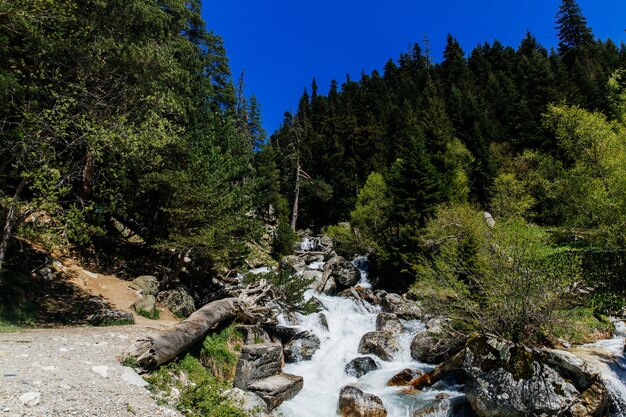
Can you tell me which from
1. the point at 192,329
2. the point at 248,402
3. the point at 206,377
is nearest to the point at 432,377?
the point at 248,402

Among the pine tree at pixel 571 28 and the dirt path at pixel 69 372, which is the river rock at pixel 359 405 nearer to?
the dirt path at pixel 69 372

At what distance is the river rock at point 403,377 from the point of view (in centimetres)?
1330

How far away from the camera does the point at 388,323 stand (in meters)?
18.1

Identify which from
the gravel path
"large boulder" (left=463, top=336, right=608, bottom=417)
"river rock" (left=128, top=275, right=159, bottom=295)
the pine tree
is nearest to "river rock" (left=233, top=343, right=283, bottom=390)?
the gravel path

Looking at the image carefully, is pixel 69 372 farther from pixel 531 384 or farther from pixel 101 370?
pixel 531 384

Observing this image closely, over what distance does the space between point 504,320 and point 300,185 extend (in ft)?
127

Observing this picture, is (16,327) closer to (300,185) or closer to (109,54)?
(109,54)

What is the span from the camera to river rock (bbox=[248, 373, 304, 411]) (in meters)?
11.2

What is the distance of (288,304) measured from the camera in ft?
54.3

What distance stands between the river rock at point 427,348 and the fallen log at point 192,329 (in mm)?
6793

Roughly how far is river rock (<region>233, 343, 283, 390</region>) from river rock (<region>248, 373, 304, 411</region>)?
0.19 meters

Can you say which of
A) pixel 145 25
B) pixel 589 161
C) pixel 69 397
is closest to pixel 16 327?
pixel 69 397

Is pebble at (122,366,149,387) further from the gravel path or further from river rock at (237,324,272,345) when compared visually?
river rock at (237,324,272,345)

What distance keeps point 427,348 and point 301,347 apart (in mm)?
5599
